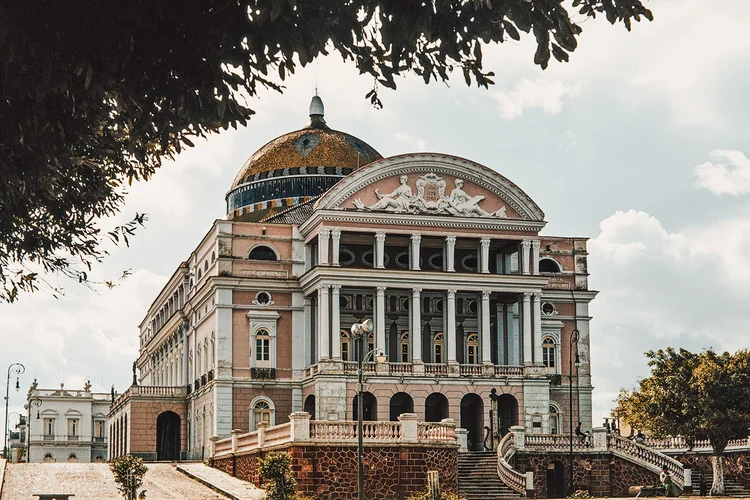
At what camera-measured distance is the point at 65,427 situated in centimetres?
11469

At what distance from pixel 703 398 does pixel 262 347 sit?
2055 cm

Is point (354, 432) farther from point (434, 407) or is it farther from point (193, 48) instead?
point (193, 48)

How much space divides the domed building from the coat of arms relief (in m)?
0.06

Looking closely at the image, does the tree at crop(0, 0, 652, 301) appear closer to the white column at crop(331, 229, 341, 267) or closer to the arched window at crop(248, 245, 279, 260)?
the white column at crop(331, 229, 341, 267)

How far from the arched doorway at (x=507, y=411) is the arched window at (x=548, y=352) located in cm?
477

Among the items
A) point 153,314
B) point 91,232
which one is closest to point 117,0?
point 91,232

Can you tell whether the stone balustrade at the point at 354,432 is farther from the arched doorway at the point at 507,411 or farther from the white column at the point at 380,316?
the arched doorway at the point at 507,411

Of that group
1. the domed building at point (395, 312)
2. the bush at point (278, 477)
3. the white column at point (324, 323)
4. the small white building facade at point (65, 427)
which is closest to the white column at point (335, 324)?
the domed building at point (395, 312)

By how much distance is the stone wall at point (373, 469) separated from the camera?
37938 millimetres

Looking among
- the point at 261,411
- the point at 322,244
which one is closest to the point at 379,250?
the point at 322,244

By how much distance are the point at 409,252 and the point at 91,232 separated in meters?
37.6

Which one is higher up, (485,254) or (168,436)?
(485,254)

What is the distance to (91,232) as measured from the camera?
20.1 meters

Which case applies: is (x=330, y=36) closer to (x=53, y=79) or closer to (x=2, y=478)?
(x=53, y=79)
